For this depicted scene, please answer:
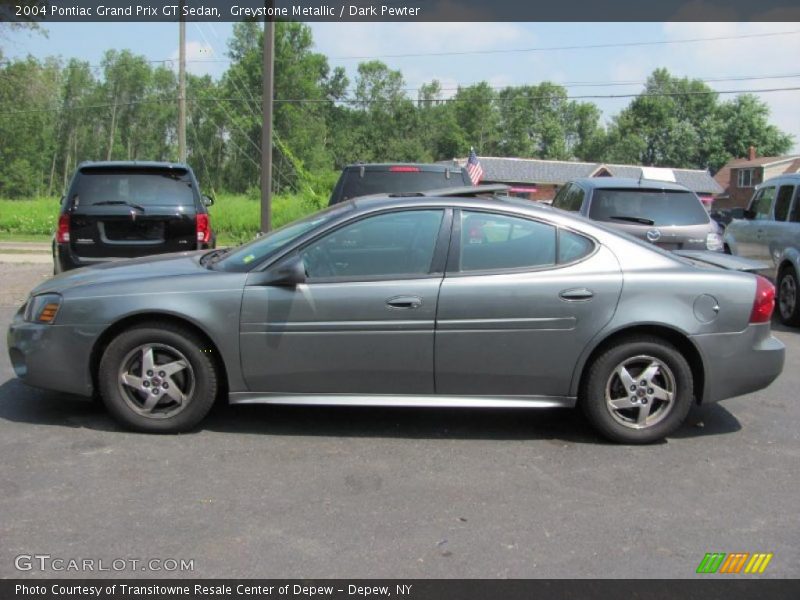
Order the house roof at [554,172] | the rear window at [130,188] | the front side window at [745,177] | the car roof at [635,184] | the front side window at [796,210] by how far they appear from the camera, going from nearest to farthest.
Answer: the rear window at [130,188], the car roof at [635,184], the front side window at [796,210], the front side window at [745,177], the house roof at [554,172]

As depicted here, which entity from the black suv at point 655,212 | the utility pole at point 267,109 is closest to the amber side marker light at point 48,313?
the black suv at point 655,212

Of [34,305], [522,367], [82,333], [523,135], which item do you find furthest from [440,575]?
[523,135]

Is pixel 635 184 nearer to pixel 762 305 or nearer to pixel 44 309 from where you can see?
pixel 762 305

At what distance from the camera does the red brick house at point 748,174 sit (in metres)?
69.1

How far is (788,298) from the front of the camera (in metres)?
9.43

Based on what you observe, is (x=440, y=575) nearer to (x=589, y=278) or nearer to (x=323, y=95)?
(x=589, y=278)

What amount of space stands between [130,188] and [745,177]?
243 ft

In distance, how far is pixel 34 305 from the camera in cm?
493

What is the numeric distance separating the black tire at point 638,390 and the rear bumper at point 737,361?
15 cm

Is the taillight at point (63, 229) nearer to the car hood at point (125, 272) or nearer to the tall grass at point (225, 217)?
the car hood at point (125, 272)

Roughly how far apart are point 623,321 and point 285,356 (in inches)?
81.8

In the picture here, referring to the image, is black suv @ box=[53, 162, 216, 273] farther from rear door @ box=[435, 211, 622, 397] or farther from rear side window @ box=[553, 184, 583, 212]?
rear side window @ box=[553, 184, 583, 212]

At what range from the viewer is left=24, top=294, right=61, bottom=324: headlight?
4.81 metres

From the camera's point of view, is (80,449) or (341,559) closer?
(341,559)
